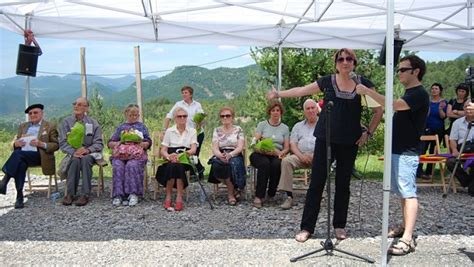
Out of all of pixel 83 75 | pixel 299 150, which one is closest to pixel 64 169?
pixel 299 150

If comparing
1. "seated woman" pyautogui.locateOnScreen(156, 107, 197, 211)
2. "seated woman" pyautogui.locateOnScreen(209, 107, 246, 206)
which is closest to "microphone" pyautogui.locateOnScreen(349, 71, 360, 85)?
"seated woman" pyautogui.locateOnScreen(209, 107, 246, 206)

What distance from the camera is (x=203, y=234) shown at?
3.99 meters

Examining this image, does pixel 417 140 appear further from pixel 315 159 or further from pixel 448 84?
pixel 448 84

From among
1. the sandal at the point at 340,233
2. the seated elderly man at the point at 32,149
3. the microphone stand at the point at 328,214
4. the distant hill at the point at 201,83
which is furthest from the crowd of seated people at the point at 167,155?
the distant hill at the point at 201,83

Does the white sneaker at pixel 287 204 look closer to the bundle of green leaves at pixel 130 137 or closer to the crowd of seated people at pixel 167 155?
the crowd of seated people at pixel 167 155

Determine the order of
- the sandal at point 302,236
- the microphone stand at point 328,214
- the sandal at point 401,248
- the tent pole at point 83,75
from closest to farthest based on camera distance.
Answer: the microphone stand at point 328,214 → the sandal at point 401,248 → the sandal at point 302,236 → the tent pole at point 83,75

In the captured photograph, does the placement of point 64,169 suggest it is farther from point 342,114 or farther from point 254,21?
point 342,114

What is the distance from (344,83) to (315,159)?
0.63 metres

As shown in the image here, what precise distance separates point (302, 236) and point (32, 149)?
349 cm

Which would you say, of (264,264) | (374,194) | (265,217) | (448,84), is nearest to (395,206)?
(374,194)

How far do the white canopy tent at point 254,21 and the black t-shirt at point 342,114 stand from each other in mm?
2276

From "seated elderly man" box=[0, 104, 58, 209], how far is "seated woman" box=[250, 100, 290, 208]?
240 cm

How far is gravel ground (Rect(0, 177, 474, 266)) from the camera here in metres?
3.28

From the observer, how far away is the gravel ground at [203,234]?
328 centimetres
